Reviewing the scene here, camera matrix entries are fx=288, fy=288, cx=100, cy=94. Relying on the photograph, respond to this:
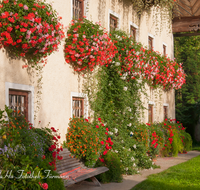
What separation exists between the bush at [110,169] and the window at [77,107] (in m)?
1.37

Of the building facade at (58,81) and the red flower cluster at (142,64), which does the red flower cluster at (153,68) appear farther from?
the building facade at (58,81)

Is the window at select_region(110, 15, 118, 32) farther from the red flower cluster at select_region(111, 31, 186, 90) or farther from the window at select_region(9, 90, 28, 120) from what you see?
the window at select_region(9, 90, 28, 120)

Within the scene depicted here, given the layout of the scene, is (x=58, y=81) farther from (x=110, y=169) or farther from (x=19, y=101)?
(x=110, y=169)

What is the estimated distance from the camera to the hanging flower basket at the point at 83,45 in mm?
7230

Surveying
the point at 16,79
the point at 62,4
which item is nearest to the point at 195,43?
the point at 62,4

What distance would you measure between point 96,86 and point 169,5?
5.61m

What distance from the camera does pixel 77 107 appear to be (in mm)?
8016

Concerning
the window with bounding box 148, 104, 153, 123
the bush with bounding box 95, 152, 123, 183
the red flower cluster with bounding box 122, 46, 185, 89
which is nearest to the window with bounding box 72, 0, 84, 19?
the red flower cluster with bounding box 122, 46, 185, 89

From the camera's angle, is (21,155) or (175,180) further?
(175,180)

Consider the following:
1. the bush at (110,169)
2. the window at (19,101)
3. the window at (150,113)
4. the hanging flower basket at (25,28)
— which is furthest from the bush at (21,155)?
the window at (150,113)

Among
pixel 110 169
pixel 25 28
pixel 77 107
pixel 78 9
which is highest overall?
pixel 78 9

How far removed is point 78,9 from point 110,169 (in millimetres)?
4533

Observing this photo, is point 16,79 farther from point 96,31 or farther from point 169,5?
point 169,5

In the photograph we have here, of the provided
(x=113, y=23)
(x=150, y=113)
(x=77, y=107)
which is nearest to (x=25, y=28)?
(x=77, y=107)
